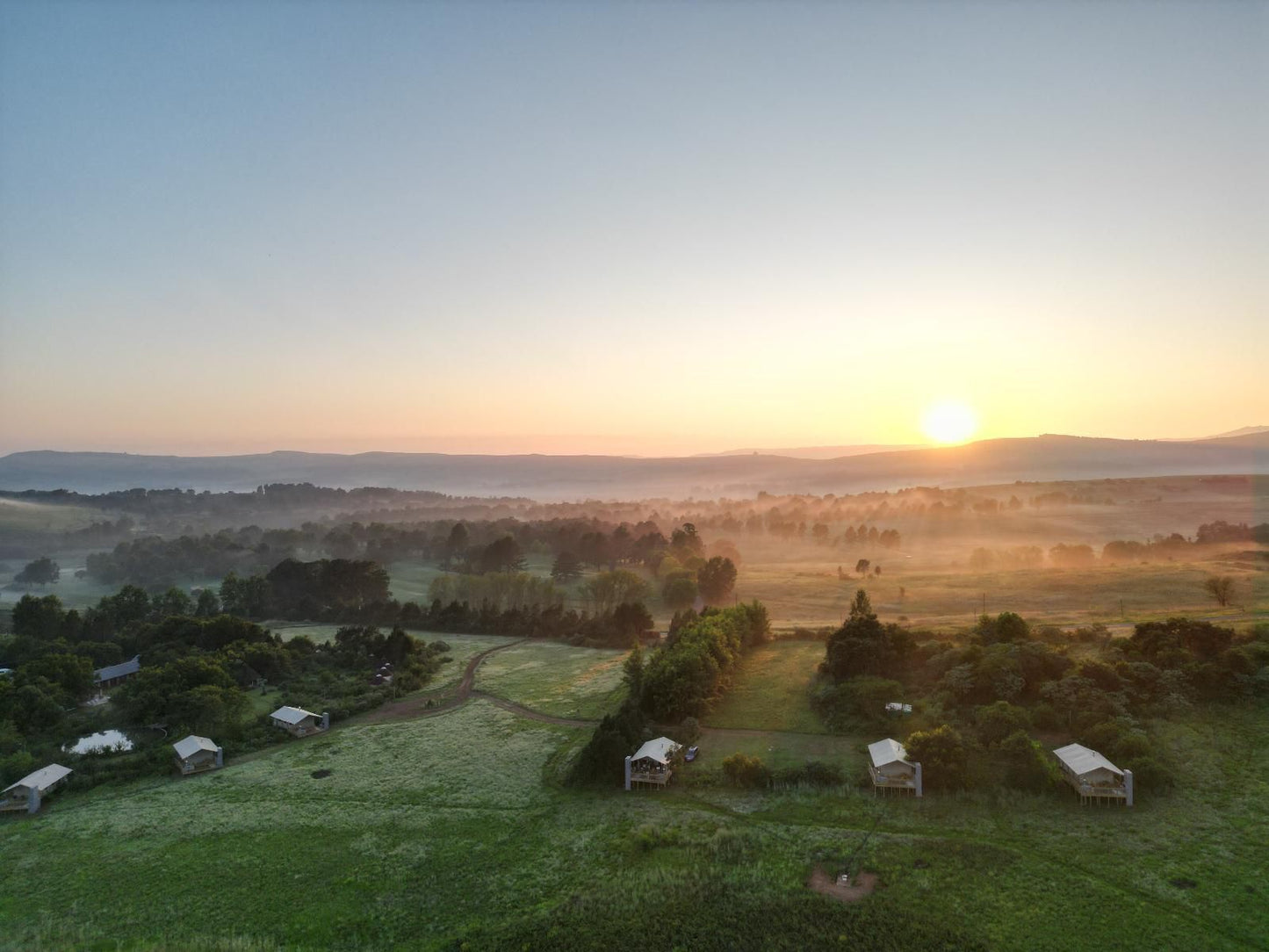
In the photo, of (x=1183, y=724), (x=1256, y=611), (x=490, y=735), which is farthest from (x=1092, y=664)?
(x=490, y=735)

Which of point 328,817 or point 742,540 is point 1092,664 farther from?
point 742,540

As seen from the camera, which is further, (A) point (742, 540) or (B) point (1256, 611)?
(A) point (742, 540)

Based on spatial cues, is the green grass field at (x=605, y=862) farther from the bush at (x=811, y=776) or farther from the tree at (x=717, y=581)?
the tree at (x=717, y=581)

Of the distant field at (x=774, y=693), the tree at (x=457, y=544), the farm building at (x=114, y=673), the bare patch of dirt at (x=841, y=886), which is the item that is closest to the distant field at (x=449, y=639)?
the farm building at (x=114, y=673)

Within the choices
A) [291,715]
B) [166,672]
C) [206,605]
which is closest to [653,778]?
[291,715]

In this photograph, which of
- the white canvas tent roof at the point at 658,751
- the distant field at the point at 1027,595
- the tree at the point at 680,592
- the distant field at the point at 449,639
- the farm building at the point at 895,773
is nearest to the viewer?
the farm building at the point at 895,773
